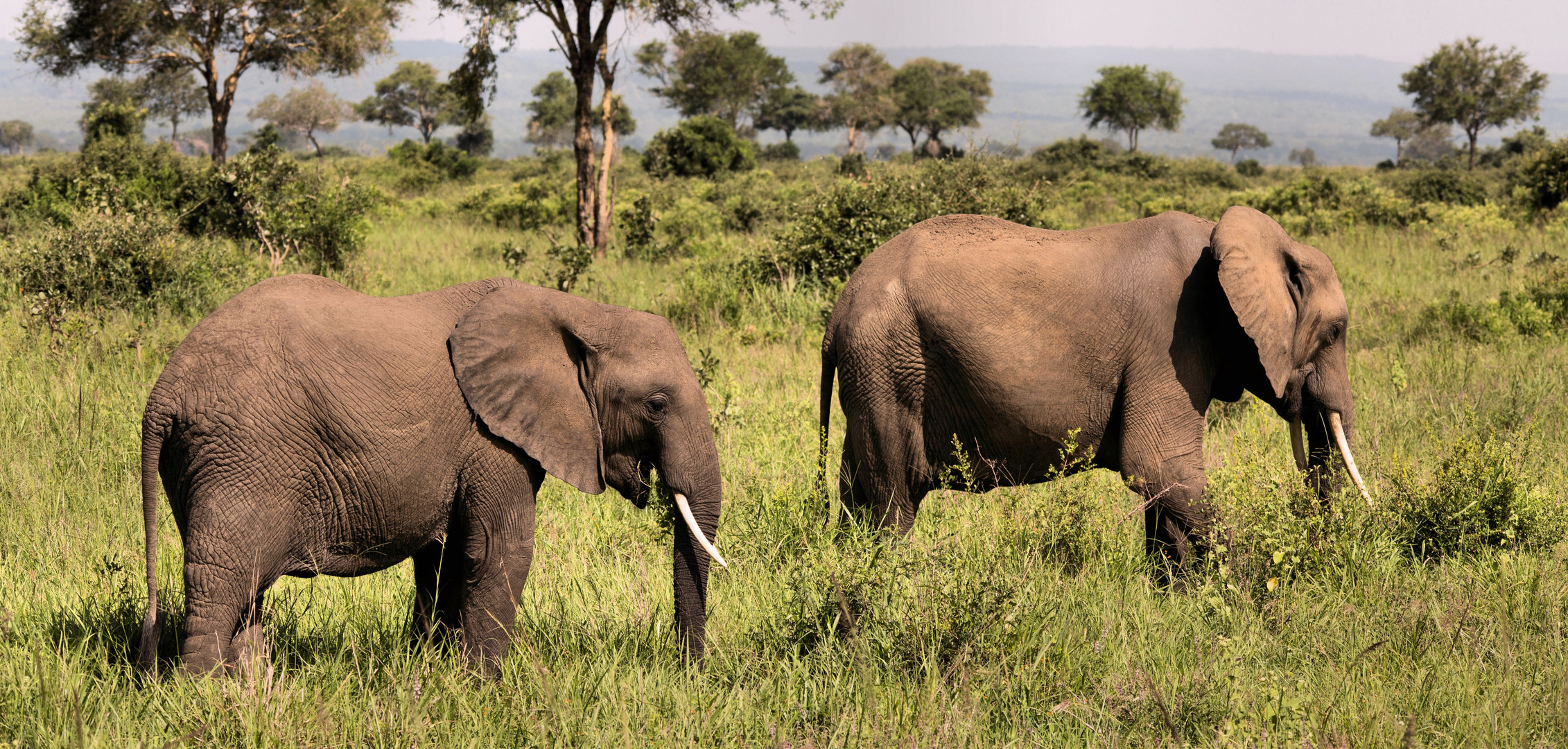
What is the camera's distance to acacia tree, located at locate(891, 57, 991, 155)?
7312 cm

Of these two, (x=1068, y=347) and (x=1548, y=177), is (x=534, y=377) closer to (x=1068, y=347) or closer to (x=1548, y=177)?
(x=1068, y=347)

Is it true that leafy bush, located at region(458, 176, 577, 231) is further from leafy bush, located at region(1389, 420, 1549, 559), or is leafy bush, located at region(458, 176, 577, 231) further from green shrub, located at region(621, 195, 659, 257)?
leafy bush, located at region(1389, 420, 1549, 559)

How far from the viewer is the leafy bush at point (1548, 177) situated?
1669cm

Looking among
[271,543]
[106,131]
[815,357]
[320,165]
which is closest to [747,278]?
[815,357]

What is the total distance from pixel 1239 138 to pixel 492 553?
143527mm

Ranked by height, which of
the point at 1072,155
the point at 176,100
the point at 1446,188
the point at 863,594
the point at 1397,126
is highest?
the point at 1397,126

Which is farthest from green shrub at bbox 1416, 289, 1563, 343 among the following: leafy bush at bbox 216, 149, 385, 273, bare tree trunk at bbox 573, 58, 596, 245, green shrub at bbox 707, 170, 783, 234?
leafy bush at bbox 216, 149, 385, 273

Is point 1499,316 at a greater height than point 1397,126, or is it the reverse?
point 1397,126

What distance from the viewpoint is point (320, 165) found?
1306 cm

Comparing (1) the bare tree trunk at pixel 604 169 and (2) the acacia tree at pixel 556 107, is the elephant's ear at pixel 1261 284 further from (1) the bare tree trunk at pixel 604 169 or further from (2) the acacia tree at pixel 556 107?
(2) the acacia tree at pixel 556 107

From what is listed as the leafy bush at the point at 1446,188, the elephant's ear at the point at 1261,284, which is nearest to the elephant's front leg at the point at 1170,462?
the elephant's ear at the point at 1261,284

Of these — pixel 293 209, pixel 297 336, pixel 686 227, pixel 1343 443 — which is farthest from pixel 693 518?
pixel 686 227

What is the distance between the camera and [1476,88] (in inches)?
2307

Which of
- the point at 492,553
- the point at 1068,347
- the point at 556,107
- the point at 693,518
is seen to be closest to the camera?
the point at 492,553
